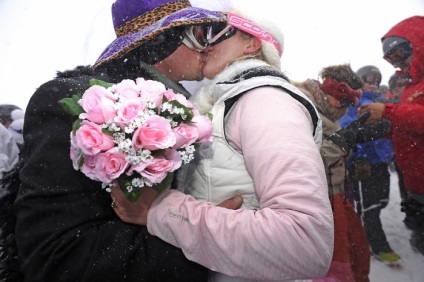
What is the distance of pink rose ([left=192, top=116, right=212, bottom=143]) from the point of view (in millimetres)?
1130

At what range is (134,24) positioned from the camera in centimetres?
164

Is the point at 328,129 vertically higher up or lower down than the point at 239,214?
lower down

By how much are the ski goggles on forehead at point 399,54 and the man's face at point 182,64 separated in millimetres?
2704

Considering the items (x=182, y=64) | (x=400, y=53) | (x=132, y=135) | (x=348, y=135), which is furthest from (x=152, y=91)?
(x=400, y=53)

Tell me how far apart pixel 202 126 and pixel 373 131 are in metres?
2.45

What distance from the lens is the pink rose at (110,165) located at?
100 centimetres

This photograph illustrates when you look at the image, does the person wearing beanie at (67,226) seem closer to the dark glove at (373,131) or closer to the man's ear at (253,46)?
the man's ear at (253,46)

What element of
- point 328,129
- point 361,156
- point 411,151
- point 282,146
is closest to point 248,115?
point 282,146

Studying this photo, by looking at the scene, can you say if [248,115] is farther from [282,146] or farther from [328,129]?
[328,129]

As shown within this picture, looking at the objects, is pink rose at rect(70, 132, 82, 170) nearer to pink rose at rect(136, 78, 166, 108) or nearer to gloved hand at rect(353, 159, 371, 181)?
pink rose at rect(136, 78, 166, 108)

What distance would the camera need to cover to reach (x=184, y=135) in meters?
1.08

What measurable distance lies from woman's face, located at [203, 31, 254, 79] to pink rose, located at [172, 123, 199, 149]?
2.30 feet

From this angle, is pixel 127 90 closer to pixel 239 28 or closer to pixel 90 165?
pixel 90 165

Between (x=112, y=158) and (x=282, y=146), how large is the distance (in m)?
0.56
